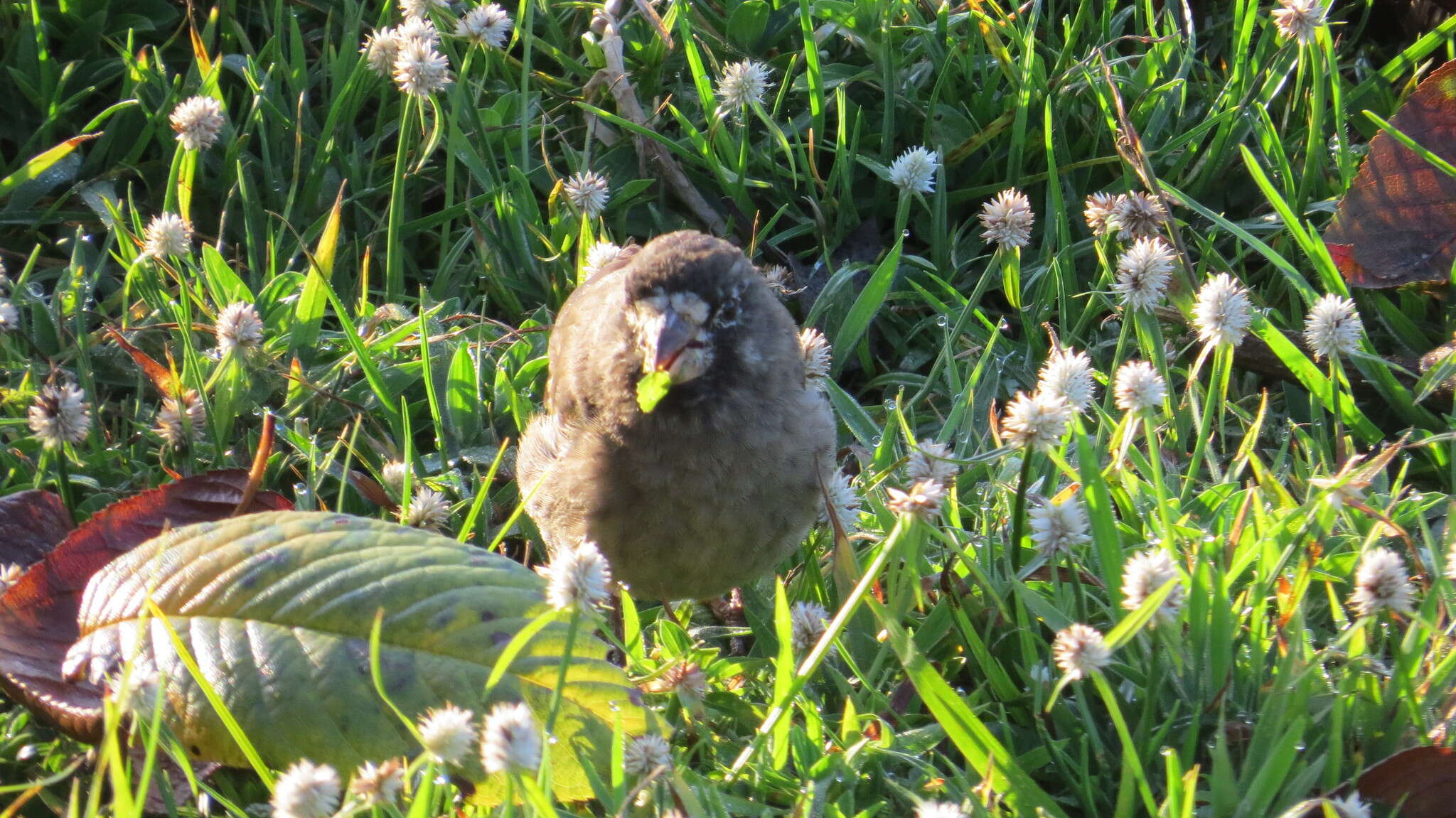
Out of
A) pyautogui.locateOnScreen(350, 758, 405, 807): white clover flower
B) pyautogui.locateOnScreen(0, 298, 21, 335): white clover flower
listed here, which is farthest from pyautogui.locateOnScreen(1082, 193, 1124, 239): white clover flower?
pyautogui.locateOnScreen(0, 298, 21, 335): white clover flower

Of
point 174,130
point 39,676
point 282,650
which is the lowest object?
point 39,676

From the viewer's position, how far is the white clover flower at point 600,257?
3907 mm

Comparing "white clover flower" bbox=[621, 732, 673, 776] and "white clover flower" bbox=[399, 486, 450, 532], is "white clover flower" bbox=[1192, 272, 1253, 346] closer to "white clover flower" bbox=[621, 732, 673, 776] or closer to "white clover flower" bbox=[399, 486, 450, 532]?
"white clover flower" bbox=[621, 732, 673, 776]

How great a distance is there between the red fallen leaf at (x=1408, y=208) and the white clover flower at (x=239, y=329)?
295 cm

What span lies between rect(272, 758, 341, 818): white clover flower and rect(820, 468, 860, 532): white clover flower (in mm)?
1520

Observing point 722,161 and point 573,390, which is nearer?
point 573,390

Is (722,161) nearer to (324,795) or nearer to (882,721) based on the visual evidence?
(882,721)

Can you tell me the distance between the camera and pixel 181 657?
7.80 feet

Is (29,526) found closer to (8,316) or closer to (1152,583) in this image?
(8,316)

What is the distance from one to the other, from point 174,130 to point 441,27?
3.02 feet

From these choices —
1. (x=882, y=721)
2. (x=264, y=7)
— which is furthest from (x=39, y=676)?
(x=264, y=7)

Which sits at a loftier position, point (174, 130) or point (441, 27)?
point (441, 27)

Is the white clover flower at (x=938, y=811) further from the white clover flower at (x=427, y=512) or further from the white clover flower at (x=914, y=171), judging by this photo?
the white clover flower at (x=914, y=171)

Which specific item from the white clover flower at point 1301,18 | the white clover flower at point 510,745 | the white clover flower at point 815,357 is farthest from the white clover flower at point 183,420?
the white clover flower at point 1301,18
